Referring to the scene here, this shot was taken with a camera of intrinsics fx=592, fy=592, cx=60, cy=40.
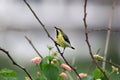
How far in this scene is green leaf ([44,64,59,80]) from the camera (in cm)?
181

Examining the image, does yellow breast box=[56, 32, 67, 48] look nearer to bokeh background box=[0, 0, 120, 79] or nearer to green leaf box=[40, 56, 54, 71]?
green leaf box=[40, 56, 54, 71]

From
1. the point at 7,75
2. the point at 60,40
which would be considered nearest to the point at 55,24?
the point at 60,40

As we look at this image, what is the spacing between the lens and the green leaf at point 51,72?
1814 millimetres

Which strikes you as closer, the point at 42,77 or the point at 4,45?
the point at 42,77

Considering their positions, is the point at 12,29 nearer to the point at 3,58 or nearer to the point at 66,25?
the point at 66,25

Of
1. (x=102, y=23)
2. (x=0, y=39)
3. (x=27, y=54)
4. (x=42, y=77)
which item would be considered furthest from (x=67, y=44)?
(x=102, y=23)

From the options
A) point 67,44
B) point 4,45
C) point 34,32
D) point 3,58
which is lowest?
point 67,44

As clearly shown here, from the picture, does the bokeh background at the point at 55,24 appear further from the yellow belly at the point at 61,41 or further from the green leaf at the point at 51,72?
the green leaf at the point at 51,72

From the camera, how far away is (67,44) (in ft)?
6.93

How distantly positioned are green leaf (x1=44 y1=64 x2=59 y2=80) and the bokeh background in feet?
21.4

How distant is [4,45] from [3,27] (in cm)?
127

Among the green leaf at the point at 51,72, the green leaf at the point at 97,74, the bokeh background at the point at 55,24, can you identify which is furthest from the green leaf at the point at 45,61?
the bokeh background at the point at 55,24

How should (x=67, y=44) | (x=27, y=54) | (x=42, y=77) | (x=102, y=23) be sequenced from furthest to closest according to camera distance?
(x=102, y=23)
(x=27, y=54)
(x=67, y=44)
(x=42, y=77)

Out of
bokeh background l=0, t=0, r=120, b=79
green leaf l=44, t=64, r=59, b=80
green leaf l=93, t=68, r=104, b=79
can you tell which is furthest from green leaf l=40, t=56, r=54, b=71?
bokeh background l=0, t=0, r=120, b=79
